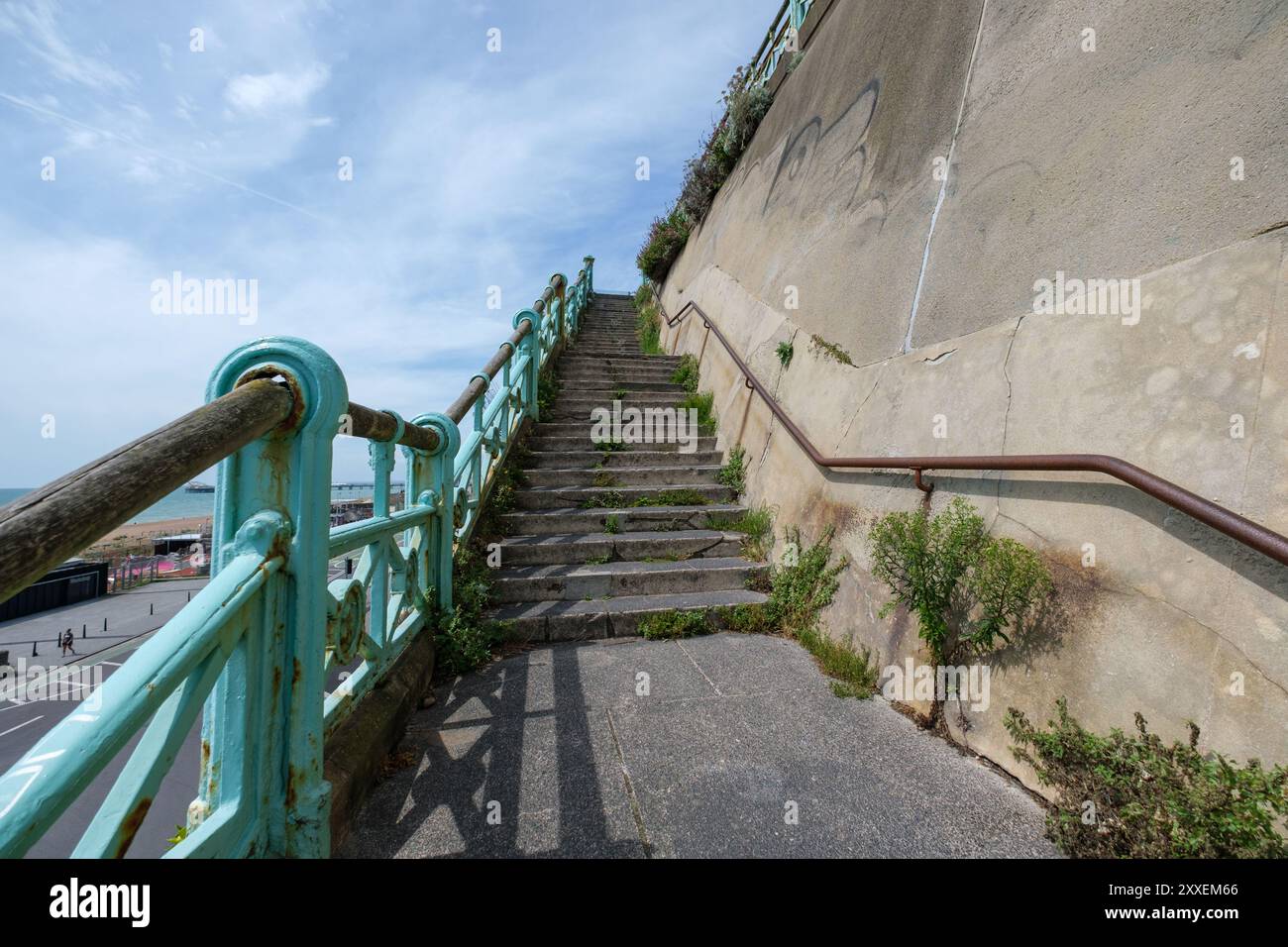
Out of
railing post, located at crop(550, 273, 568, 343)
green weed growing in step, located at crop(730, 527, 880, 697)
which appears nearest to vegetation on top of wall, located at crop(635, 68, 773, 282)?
railing post, located at crop(550, 273, 568, 343)

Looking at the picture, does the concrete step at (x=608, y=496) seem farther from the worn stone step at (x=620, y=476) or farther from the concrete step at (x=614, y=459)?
the concrete step at (x=614, y=459)

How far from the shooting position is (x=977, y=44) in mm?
3305

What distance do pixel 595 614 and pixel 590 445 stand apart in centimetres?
274

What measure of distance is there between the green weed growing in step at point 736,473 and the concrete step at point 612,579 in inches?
45.9

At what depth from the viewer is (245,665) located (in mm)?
1254

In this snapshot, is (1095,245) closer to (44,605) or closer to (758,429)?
(758,429)

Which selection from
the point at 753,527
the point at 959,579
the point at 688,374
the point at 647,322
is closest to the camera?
the point at 959,579

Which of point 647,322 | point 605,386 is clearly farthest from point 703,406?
point 647,322

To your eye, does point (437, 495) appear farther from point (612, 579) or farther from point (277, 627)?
point (277, 627)

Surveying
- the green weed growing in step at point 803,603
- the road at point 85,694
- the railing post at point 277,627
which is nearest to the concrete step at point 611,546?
the green weed growing in step at point 803,603

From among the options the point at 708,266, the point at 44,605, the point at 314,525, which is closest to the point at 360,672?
the point at 314,525

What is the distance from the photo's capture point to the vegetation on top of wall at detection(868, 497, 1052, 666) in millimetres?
2203

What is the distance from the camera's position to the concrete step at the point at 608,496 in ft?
16.0
